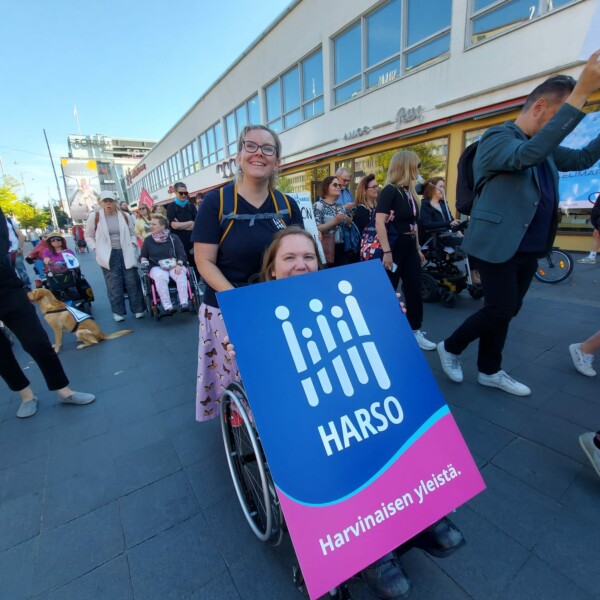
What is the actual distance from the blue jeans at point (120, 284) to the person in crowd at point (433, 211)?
167 inches

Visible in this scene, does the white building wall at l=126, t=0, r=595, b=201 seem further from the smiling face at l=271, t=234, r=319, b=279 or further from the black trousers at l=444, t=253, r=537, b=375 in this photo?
the smiling face at l=271, t=234, r=319, b=279

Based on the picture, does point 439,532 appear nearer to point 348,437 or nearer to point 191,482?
point 348,437

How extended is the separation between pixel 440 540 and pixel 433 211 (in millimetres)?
4070

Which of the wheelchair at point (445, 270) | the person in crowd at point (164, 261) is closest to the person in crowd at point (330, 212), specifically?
the wheelchair at point (445, 270)

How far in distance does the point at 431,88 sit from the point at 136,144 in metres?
85.6

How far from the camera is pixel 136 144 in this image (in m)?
75.8

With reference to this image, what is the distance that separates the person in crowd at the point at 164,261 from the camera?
4.52 m

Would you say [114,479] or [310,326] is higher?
[310,326]

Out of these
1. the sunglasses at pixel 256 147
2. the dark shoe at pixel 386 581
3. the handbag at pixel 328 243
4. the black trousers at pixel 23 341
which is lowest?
the dark shoe at pixel 386 581

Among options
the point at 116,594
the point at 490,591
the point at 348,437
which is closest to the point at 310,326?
the point at 348,437

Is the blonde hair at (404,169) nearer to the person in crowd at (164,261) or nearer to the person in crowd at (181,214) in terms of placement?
the person in crowd at (164,261)

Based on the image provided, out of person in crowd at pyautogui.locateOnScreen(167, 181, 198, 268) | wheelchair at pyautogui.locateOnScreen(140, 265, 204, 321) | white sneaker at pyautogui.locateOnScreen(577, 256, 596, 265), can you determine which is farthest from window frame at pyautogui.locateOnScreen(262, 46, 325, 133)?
wheelchair at pyautogui.locateOnScreen(140, 265, 204, 321)

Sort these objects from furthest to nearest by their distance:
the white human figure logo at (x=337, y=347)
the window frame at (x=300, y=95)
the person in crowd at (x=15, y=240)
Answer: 1. the window frame at (x=300, y=95)
2. the person in crowd at (x=15, y=240)
3. the white human figure logo at (x=337, y=347)

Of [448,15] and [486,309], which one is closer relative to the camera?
[486,309]
